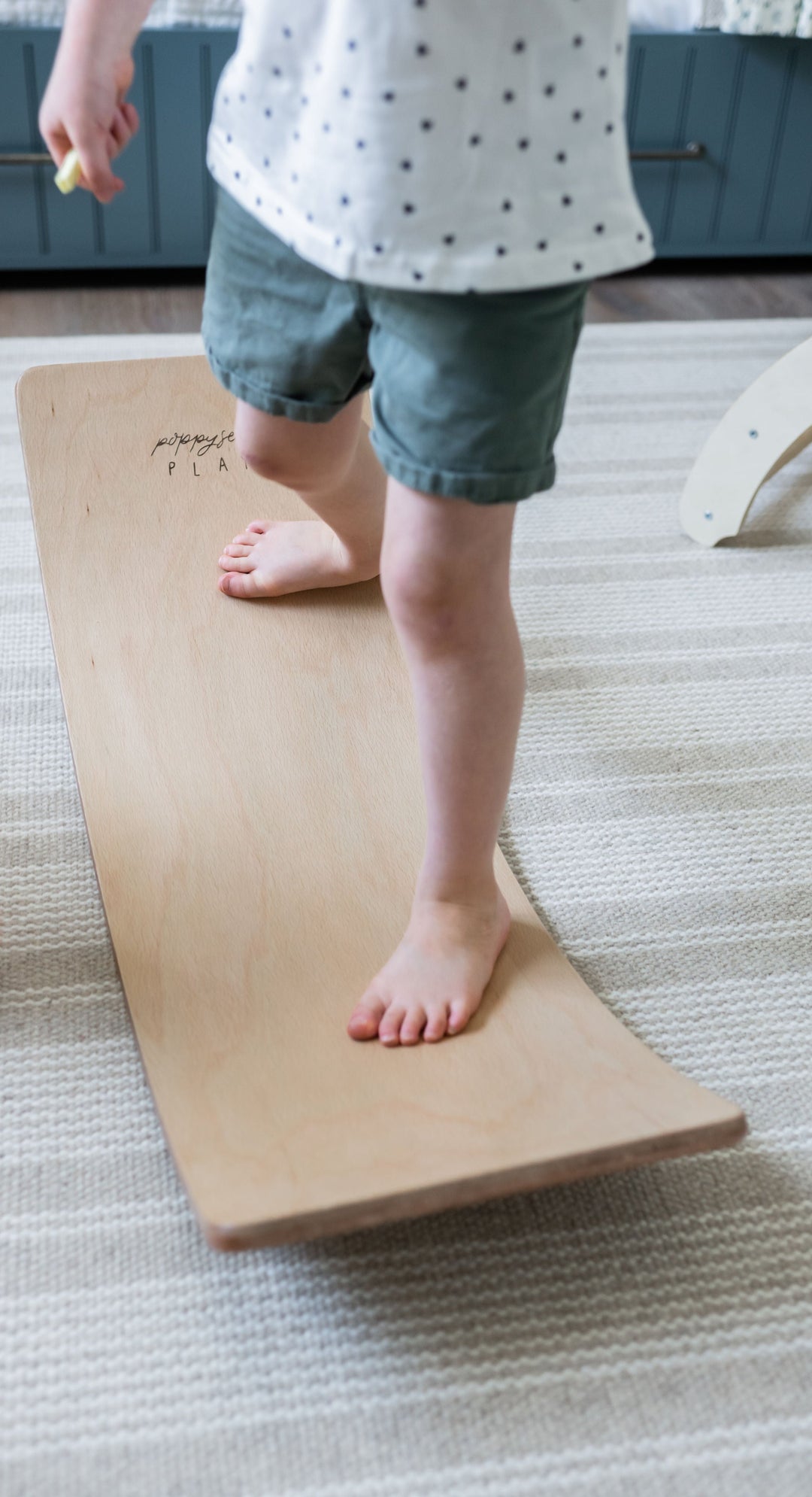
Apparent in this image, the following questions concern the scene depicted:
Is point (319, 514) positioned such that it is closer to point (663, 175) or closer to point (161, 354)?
point (161, 354)

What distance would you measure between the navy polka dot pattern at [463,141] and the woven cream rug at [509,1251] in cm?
45

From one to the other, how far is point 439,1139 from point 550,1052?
0.32 feet

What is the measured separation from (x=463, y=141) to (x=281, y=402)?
0.71ft

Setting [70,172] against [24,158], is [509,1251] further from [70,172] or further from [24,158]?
[24,158]

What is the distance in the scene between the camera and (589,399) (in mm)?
1642

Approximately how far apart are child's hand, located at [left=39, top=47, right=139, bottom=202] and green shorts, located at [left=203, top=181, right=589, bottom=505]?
6cm

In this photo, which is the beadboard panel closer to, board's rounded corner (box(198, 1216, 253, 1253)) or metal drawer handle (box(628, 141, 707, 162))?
metal drawer handle (box(628, 141, 707, 162))

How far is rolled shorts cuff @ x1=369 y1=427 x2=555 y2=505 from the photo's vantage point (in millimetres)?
599

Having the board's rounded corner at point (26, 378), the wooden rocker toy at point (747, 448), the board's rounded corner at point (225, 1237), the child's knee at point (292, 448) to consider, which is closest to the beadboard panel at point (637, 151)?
the board's rounded corner at point (26, 378)

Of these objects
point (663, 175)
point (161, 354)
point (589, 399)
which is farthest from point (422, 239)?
point (663, 175)

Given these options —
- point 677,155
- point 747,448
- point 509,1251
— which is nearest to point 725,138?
point 677,155

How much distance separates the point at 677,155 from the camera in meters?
2.10

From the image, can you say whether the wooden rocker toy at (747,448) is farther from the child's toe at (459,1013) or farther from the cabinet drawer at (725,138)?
the cabinet drawer at (725,138)

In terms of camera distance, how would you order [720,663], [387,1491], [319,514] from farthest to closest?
[720,663], [319,514], [387,1491]
